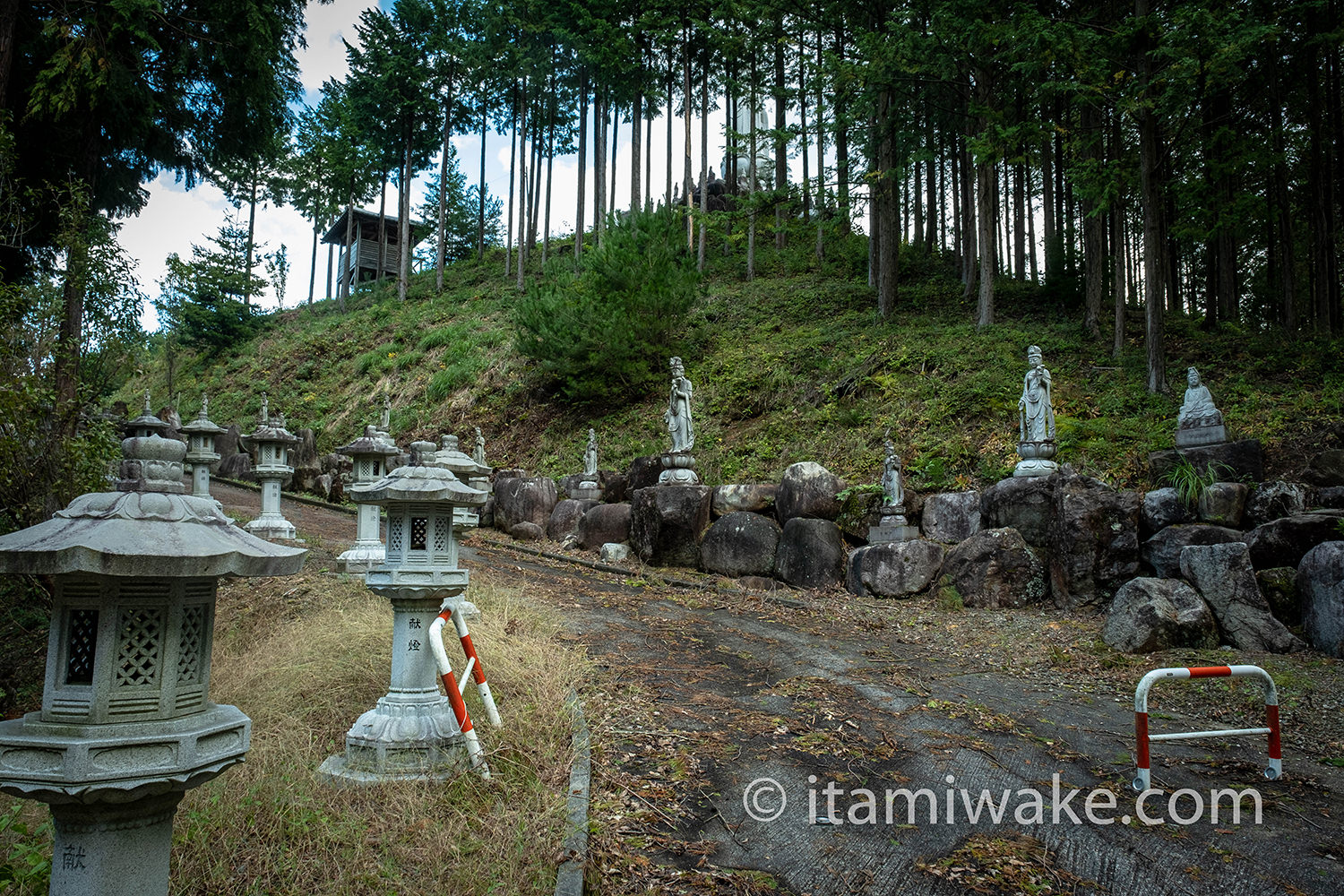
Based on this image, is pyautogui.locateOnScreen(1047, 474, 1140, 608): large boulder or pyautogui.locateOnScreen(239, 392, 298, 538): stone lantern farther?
pyautogui.locateOnScreen(239, 392, 298, 538): stone lantern

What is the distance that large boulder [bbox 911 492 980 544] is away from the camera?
10484mm

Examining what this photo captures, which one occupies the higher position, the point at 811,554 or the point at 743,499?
the point at 743,499

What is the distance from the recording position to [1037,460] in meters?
10.2

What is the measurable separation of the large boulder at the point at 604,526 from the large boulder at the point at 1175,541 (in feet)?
26.9

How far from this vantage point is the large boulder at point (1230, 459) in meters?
8.85

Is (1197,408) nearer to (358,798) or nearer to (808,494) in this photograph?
(808,494)

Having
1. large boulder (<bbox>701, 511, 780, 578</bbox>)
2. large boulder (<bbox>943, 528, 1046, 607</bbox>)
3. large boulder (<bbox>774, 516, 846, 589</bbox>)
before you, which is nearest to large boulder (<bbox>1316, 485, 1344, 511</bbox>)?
large boulder (<bbox>943, 528, 1046, 607</bbox>)

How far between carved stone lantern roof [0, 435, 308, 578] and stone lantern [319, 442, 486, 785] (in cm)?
183

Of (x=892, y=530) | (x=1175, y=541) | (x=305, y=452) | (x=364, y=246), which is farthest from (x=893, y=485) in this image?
(x=364, y=246)

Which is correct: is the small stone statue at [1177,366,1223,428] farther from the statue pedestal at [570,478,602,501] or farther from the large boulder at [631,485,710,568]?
the statue pedestal at [570,478,602,501]

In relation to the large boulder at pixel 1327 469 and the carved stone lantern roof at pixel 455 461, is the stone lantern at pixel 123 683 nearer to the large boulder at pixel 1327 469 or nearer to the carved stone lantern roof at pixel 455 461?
the carved stone lantern roof at pixel 455 461

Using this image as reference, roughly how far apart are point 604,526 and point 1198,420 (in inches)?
377

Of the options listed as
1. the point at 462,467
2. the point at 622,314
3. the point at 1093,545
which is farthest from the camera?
the point at 622,314

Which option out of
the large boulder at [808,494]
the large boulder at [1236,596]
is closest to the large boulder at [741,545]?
the large boulder at [808,494]
